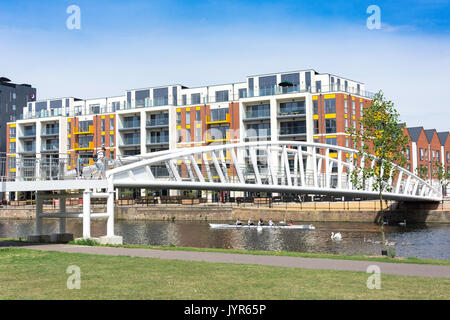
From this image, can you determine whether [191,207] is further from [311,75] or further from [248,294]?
[248,294]

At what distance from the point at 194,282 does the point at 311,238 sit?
28.9m

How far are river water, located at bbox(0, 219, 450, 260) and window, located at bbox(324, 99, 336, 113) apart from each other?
21.1 metres

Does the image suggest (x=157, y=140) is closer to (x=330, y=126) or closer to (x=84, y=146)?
(x=84, y=146)

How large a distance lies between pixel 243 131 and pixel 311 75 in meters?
12.6

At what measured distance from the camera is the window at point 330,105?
2628 inches

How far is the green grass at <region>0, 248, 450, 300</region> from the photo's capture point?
9766 millimetres

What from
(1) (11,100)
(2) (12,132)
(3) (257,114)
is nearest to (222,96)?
(3) (257,114)

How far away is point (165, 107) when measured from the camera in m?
78.8

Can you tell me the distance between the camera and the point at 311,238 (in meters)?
38.8

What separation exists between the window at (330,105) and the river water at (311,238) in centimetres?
2106

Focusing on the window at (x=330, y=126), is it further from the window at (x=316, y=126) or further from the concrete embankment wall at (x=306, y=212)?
the concrete embankment wall at (x=306, y=212)

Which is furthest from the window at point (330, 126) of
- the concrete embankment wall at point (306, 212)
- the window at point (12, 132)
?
the window at point (12, 132)

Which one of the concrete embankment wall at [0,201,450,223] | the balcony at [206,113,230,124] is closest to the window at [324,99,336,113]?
the balcony at [206,113,230,124]
